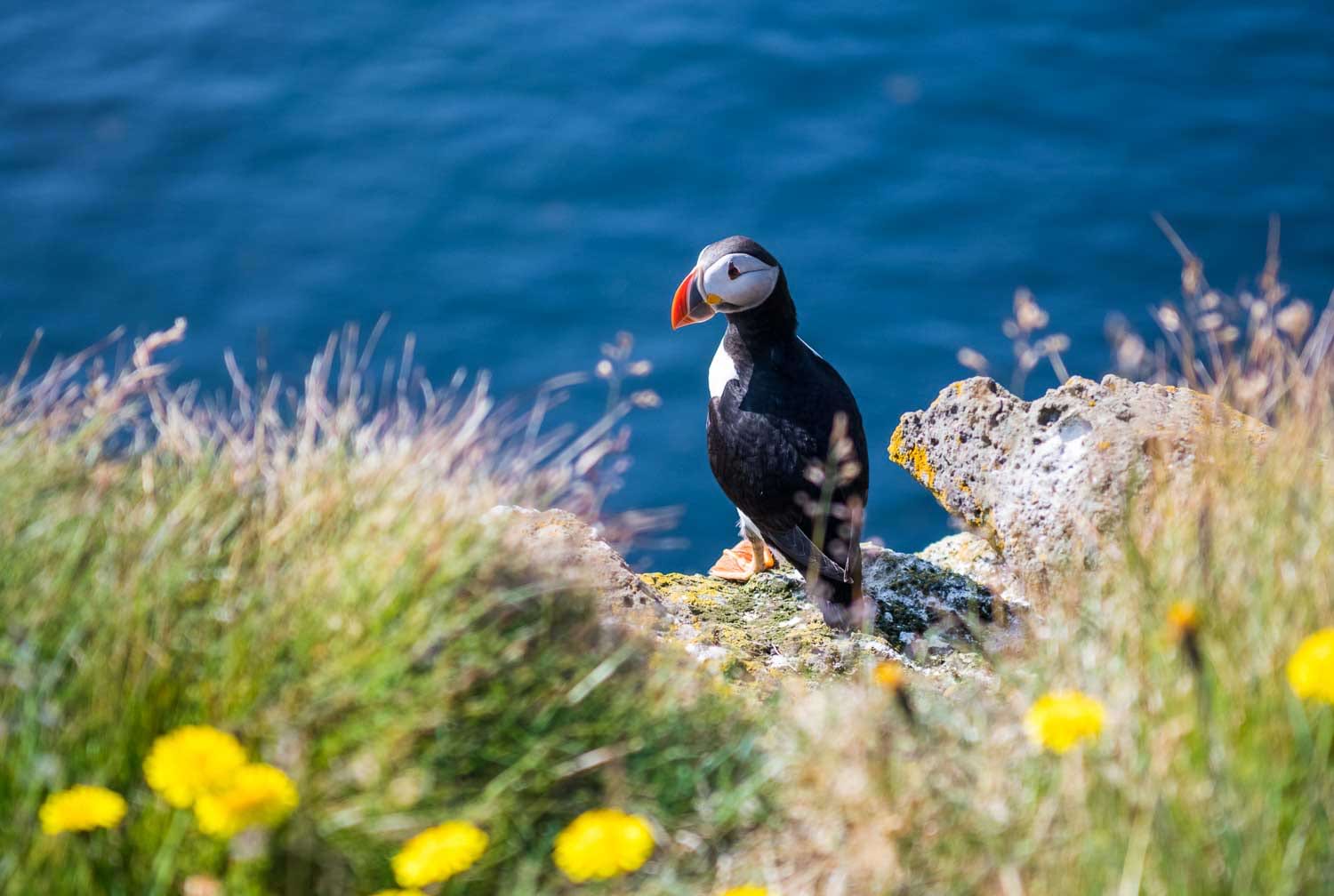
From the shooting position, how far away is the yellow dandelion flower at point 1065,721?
189cm

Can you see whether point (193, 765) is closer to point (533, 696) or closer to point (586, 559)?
point (533, 696)

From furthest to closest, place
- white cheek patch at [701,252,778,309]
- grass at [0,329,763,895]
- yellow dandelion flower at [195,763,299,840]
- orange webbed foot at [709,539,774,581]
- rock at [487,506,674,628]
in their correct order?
orange webbed foot at [709,539,774,581] < white cheek patch at [701,252,778,309] < rock at [487,506,674,628] < grass at [0,329,763,895] < yellow dandelion flower at [195,763,299,840]

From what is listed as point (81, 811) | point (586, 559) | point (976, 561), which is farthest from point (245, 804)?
point (976, 561)

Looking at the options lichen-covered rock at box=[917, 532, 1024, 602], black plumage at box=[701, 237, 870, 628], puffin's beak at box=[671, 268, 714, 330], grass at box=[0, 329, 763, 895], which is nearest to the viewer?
grass at box=[0, 329, 763, 895]

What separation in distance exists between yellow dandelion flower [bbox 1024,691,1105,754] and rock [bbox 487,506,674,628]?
43.3 inches

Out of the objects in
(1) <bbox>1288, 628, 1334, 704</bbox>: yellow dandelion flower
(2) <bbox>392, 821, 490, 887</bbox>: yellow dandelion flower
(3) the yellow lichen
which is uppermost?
(1) <bbox>1288, 628, 1334, 704</bbox>: yellow dandelion flower

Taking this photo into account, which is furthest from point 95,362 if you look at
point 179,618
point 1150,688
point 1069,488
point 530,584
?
point 1069,488

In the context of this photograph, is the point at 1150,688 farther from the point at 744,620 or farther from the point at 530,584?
the point at 744,620

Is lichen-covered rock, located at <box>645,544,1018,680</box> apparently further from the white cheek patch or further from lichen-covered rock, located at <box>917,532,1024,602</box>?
the white cheek patch

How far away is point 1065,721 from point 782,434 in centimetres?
304

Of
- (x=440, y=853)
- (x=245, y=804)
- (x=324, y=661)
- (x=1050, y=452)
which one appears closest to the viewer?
(x=245, y=804)

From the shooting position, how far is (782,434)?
193 inches

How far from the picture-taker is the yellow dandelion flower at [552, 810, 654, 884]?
1884mm

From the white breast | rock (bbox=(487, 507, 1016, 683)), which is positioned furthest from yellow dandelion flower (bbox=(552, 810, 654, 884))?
the white breast
